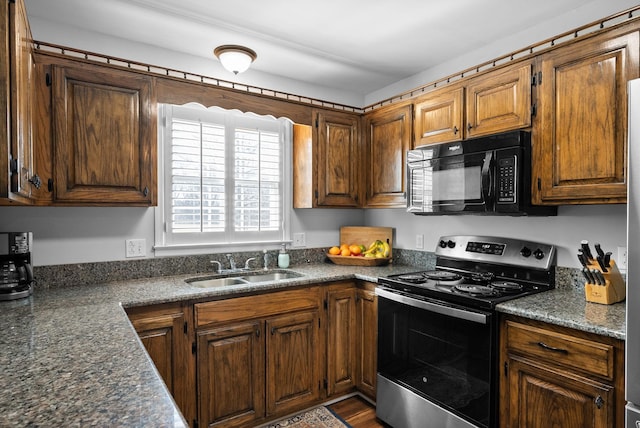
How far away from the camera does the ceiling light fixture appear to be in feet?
6.72

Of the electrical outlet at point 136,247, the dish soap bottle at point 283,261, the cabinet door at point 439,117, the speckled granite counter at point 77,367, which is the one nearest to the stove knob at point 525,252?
the cabinet door at point 439,117

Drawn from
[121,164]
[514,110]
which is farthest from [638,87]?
[121,164]

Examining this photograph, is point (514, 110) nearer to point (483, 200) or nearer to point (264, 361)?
point (483, 200)

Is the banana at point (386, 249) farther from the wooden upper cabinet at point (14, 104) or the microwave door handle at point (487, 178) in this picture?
the wooden upper cabinet at point (14, 104)

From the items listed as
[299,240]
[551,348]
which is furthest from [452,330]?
[299,240]

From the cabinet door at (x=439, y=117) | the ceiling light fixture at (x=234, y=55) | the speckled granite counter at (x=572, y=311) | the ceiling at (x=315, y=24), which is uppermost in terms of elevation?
the ceiling at (x=315, y=24)

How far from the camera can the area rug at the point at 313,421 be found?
2.35 m

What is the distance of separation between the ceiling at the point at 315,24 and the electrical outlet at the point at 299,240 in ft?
4.32

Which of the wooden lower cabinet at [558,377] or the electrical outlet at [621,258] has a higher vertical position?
the electrical outlet at [621,258]

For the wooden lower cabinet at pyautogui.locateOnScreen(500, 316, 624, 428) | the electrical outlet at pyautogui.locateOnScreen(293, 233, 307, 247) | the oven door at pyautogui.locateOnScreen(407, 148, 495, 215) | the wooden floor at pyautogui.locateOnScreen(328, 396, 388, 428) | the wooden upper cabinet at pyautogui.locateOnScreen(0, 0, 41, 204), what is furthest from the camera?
the electrical outlet at pyautogui.locateOnScreen(293, 233, 307, 247)

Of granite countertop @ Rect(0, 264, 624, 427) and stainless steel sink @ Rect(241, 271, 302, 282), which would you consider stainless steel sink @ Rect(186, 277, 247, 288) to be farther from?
granite countertop @ Rect(0, 264, 624, 427)

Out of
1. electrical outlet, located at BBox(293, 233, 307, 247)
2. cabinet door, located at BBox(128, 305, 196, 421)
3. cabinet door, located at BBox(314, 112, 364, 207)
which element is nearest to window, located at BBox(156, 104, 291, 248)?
electrical outlet, located at BBox(293, 233, 307, 247)

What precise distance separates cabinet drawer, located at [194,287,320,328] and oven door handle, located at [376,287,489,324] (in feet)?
1.50

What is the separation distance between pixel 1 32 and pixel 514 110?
222 centimetres
